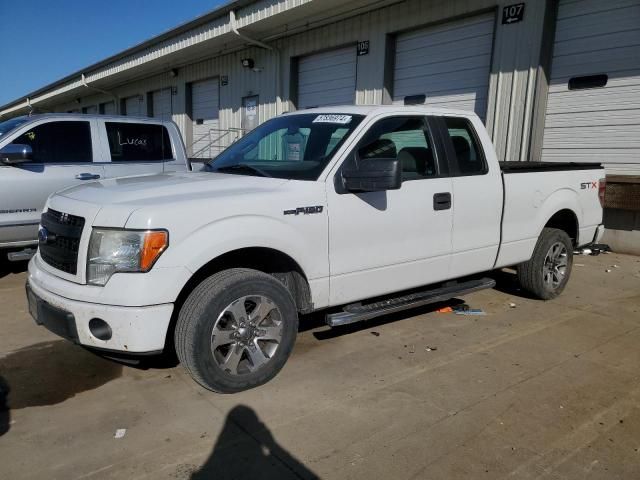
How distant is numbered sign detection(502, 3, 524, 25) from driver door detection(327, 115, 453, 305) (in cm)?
546

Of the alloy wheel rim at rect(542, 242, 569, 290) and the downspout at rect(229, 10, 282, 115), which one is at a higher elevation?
the downspout at rect(229, 10, 282, 115)

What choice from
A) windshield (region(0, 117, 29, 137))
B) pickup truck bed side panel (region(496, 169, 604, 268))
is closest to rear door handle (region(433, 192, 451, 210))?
pickup truck bed side panel (region(496, 169, 604, 268))

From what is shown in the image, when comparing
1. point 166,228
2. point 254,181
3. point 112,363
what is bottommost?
point 112,363

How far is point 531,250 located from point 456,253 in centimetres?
128

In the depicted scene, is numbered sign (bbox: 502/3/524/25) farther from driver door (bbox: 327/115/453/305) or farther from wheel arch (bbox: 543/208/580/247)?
driver door (bbox: 327/115/453/305)

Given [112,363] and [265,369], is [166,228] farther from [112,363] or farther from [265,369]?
[112,363]

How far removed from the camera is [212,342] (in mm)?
3021

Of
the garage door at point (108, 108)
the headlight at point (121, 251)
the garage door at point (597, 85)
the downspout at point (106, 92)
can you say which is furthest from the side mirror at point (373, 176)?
the garage door at point (108, 108)

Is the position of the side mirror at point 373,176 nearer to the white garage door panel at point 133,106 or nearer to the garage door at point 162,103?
the garage door at point 162,103

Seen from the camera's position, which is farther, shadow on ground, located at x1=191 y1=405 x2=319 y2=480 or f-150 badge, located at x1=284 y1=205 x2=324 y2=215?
f-150 badge, located at x1=284 y1=205 x2=324 y2=215

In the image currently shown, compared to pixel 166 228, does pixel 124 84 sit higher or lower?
higher

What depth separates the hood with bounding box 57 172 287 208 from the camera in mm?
2998

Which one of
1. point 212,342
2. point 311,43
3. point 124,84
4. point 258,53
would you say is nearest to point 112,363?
point 212,342

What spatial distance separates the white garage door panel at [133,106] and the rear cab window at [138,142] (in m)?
15.8
